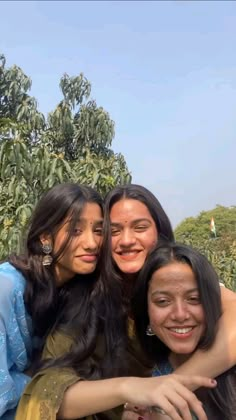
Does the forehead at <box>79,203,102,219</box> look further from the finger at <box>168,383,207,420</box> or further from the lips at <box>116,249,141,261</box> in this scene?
the finger at <box>168,383,207,420</box>

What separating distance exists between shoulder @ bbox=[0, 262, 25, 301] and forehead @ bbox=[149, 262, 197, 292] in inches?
19.9

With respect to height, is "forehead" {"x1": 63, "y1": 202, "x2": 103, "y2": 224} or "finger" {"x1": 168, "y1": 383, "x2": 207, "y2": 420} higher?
"forehead" {"x1": 63, "y1": 202, "x2": 103, "y2": 224}

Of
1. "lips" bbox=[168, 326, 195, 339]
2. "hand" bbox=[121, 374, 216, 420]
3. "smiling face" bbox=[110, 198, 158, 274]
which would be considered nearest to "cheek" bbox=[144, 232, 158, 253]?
"smiling face" bbox=[110, 198, 158, 274]

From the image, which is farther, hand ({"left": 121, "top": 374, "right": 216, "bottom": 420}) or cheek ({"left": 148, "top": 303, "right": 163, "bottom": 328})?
cheek ({"left": 148, "top": 303, "right": 163, "bottom": 328})

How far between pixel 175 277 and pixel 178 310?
0.30 feet

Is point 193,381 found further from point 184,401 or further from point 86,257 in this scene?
point 86,257

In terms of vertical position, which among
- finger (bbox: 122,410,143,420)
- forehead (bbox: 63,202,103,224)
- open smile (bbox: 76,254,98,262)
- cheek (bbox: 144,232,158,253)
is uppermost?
forehead (bbox: 63,202,103,224)

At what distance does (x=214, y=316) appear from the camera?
53.8 inches

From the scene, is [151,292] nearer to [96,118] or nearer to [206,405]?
[206,405]

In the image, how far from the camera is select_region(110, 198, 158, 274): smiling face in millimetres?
1706

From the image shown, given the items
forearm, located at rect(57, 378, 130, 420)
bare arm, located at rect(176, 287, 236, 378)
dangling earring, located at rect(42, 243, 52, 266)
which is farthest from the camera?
dangling earring, located at rect(42, 243, 52, 266)

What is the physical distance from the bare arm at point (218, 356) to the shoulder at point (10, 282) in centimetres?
62

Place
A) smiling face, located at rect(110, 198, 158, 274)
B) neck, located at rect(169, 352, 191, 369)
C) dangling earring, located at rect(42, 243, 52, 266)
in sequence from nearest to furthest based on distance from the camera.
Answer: neck, located at rect(169, 352, 191, 369) → smiling face, located at rect(110, 198, 158, 274) → dangling earring, located at rect(42, 243, 52, 266)

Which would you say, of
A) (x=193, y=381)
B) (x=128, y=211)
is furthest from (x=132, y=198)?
(x=193, y=381)
